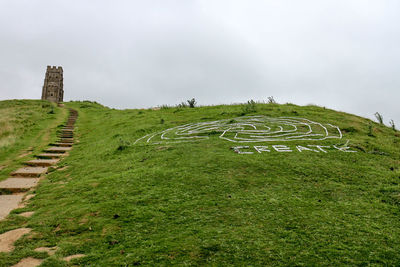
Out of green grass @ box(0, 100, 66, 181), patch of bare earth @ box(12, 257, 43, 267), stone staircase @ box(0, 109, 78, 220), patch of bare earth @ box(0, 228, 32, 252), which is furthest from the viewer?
green grass @ box(0, 100, 66, 181)

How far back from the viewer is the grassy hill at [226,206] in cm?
368

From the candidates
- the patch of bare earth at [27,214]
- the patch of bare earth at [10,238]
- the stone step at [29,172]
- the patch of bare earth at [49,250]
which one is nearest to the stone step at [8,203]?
the patch of bare earth at [27,214]

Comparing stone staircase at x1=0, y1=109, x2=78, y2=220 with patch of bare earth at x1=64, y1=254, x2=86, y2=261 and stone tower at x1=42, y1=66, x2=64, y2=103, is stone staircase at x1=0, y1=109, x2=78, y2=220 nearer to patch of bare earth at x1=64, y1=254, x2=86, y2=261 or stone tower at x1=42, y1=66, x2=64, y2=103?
patch of bare earth at x1=64, y1=254, x2=86, y2=261

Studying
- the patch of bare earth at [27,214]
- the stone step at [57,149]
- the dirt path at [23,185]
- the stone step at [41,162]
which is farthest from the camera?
the stone step at [57,149]

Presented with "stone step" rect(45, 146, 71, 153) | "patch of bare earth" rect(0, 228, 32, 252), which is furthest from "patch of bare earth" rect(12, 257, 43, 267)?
"stone step" rect(45, 146, 71, 153)

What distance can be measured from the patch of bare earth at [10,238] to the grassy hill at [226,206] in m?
0.16

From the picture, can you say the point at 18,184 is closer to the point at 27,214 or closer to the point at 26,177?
the point at 26,177

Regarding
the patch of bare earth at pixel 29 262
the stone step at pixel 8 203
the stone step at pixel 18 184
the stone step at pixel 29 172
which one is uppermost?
the stone step at pixel 29 172

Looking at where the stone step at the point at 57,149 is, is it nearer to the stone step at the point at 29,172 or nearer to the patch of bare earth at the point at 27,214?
the stone step at the point at 29,172

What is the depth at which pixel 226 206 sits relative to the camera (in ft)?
16.5

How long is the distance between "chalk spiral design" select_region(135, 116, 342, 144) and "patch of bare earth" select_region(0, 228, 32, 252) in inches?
271

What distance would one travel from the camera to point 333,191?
5.66 meters

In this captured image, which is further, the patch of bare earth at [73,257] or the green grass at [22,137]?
the green grass at [22,137]

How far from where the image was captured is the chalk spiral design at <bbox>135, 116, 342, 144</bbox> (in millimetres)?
10594
